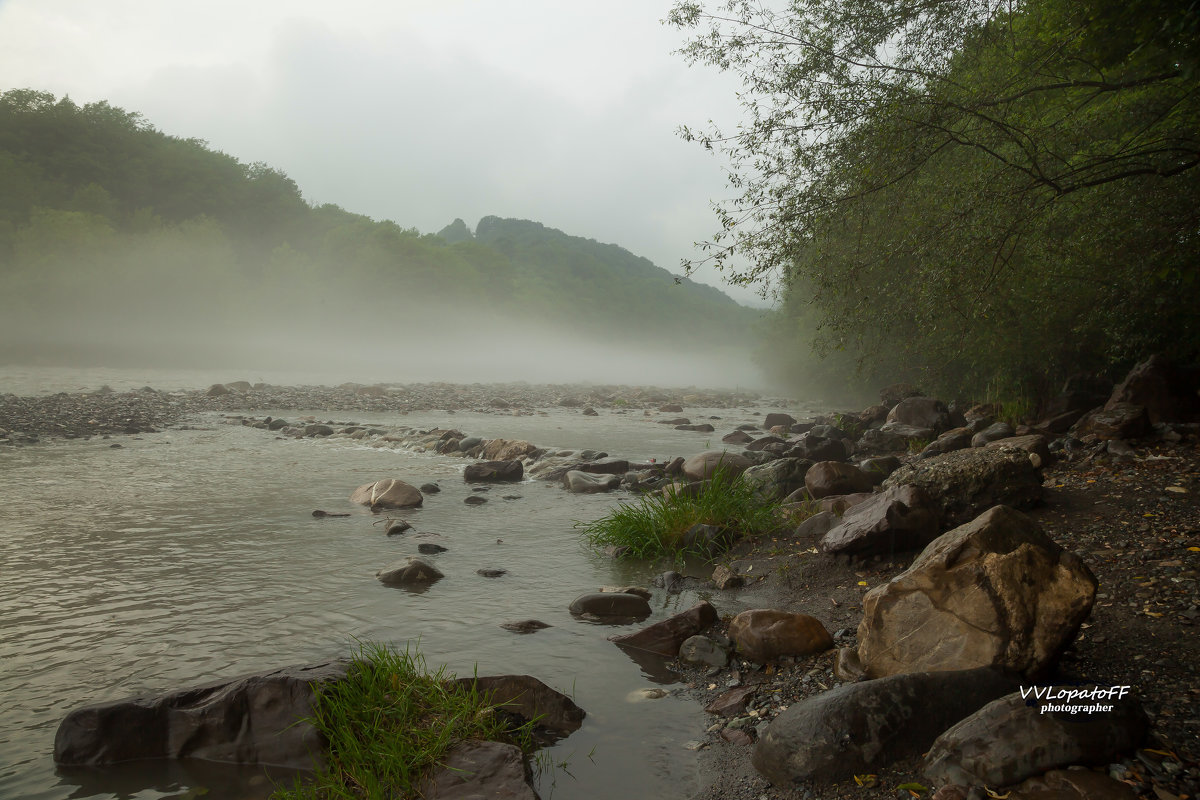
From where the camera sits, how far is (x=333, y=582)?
8016 millimetres

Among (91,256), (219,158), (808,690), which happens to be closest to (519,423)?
(808,690)

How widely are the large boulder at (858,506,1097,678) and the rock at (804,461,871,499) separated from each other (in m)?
5.77

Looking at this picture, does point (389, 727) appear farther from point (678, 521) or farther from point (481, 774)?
point (678, 521)

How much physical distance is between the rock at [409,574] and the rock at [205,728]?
3.36m

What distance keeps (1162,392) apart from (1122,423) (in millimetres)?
1720

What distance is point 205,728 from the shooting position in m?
4.51

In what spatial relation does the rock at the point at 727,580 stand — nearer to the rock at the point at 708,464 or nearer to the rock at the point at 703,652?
the rock at the point at 703,652

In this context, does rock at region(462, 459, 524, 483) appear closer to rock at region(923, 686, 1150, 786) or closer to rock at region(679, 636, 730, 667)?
rock at region(679, 636, 730, 667)

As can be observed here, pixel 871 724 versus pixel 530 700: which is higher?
pixel 871 724

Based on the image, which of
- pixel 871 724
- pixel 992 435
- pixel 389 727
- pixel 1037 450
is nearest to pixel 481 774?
pixel 389 727

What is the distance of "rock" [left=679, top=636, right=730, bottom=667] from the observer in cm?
590

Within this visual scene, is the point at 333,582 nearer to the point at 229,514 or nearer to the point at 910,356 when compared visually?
the point at 229,514

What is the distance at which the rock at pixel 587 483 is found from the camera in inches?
550

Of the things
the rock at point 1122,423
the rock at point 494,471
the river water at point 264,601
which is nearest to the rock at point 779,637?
the river water at point 264,601
